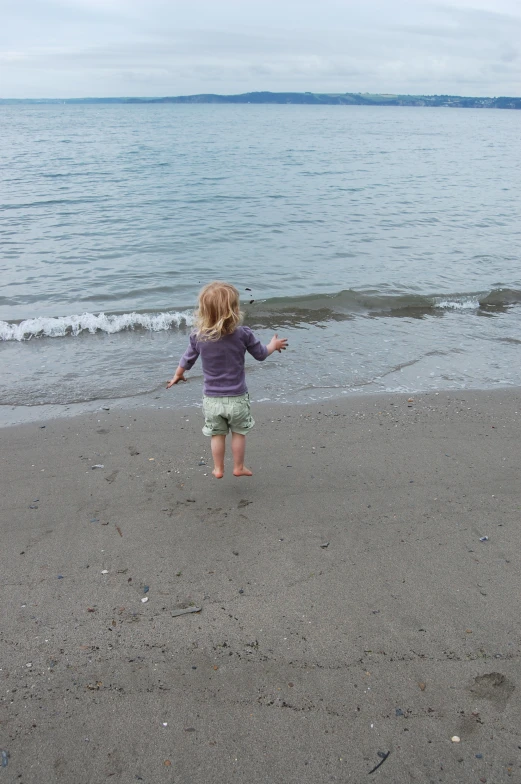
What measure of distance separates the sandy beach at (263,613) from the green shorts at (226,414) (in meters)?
0.41

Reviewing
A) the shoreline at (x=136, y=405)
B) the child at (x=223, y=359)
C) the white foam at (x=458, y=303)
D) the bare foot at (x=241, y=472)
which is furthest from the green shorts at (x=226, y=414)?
the white foam at (x=458, y=303)

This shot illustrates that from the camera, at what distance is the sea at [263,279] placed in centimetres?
688

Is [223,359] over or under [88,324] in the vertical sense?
over

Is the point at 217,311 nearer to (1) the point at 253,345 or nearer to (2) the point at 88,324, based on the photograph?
(1) the point at 253,345

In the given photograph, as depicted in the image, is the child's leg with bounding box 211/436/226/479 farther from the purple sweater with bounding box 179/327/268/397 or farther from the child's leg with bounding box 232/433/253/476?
the purple sweater with bounding box 179/327/268/397

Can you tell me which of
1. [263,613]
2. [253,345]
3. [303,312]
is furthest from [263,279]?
[263,613]

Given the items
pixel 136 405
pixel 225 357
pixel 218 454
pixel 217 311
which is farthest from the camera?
pixel 136 405

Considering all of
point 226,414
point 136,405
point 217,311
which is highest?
point 217,311

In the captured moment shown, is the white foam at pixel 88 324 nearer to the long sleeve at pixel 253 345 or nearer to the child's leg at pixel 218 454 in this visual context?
the child's leg at pixel 218 454

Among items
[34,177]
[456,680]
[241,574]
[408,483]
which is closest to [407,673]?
[456,680]

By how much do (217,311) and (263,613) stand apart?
6.24 feet

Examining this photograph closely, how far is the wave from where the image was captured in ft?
27.8

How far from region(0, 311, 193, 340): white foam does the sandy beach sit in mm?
3627

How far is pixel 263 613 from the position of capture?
304cm
